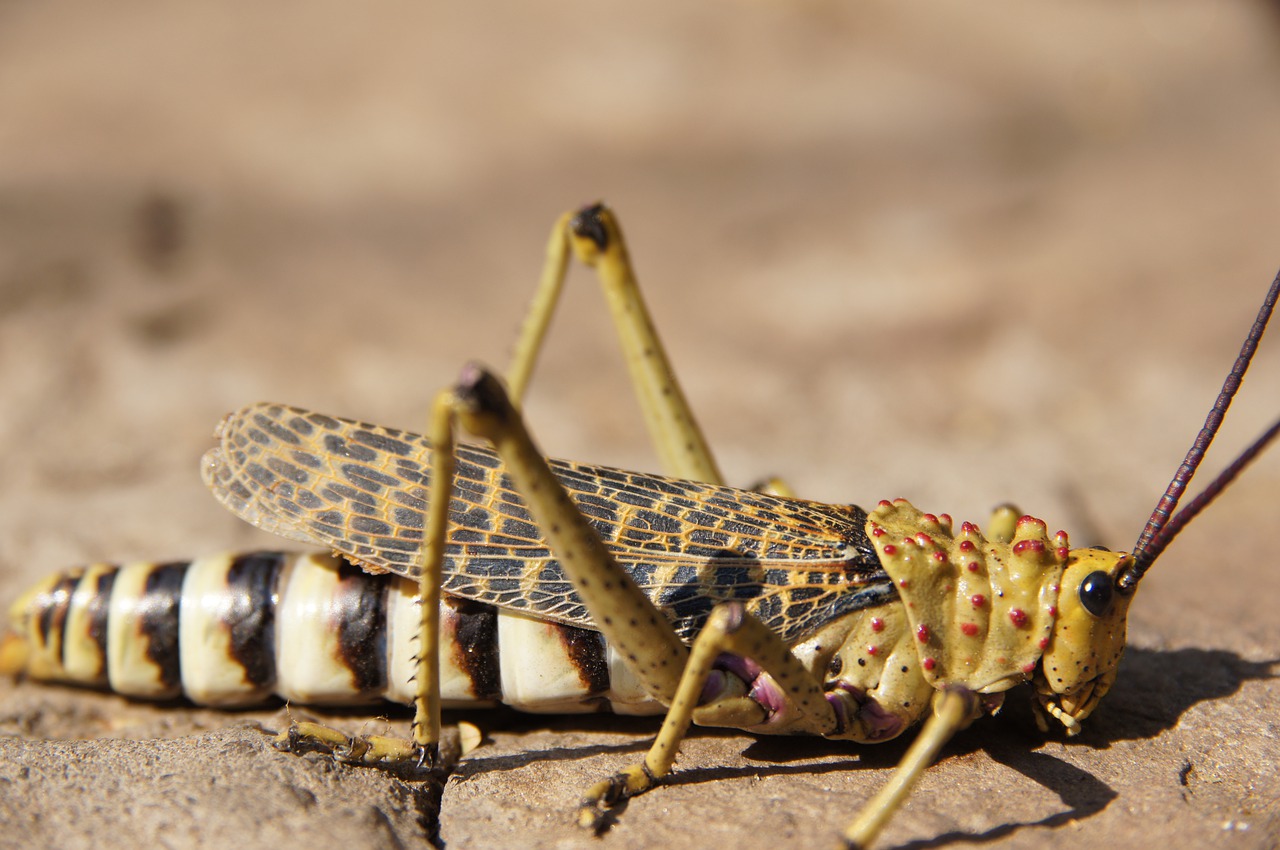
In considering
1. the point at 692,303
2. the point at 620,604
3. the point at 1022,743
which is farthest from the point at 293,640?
the point at 692,303

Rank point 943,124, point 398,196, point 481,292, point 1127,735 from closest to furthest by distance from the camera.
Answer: point 1127,735 < point 481,292 < point 398,196 < point 943,124

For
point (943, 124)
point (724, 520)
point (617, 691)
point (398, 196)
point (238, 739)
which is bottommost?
point (238, 739)

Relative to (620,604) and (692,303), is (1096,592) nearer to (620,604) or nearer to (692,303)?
(620,604)

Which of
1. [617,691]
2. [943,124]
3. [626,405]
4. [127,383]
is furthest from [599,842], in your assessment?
[943,124]

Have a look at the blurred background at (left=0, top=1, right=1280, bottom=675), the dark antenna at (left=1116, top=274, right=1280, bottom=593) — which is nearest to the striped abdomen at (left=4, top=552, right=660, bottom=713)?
the blurred background at (left=0, top=1, right=1280, bottom=675)

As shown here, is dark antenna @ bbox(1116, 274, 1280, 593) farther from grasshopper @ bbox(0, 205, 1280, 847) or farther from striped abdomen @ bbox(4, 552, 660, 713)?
striped abdomen @ bbox(4, 552, 660, 713)

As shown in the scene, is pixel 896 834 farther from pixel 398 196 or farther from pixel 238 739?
pixel 398 196

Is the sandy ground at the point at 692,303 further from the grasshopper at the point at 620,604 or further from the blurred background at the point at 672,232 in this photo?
the grasshopper at the point at 620,604
